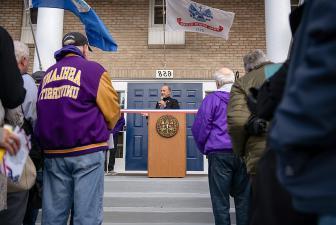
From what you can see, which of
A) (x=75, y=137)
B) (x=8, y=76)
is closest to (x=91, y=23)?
(x=75, y=137)

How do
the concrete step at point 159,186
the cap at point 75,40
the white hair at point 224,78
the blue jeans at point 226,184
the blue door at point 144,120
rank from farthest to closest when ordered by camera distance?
the blue door at point 144,120 < the concrete step at point 159,186 < the white hair at point 224,78 < the blue jeans at point 226,184 < the cap at point 75,40

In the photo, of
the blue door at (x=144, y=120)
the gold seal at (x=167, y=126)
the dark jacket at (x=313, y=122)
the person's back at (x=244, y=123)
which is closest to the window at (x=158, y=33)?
the blue door at (x=144, y=120)

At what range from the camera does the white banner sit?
9.07 metres

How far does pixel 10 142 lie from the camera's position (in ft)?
6.16

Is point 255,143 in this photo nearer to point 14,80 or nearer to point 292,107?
point 14,80

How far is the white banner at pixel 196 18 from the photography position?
9.07 m

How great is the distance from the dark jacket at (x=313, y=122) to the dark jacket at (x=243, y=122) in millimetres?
1767

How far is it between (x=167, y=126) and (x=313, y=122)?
19.7ft

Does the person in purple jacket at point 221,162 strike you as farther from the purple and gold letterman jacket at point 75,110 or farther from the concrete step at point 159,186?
the concrete step at point 159,186

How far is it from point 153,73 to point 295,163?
29.6ft

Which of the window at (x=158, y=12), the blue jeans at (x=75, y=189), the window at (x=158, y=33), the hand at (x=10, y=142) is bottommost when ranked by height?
the blue jeans at (x=75, y=189)

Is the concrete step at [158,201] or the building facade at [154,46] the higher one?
the building facade at [154,46]

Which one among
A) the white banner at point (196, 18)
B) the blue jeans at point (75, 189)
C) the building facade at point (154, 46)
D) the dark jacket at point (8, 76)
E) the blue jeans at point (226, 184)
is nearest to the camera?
the dark jacket at point (8, 76)

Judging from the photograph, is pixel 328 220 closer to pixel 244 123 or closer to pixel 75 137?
pixel 244 123
